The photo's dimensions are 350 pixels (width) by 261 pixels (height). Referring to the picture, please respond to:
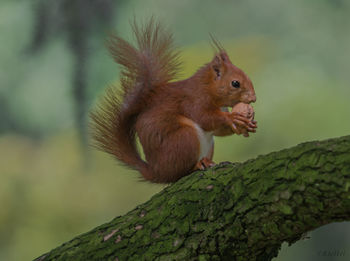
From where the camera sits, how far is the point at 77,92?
297cm

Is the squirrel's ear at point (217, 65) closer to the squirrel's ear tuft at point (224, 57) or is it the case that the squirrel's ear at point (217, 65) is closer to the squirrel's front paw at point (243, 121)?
the squirrel's ear tuft at point (224, 57)

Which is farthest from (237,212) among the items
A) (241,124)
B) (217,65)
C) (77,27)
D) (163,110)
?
(77,27)

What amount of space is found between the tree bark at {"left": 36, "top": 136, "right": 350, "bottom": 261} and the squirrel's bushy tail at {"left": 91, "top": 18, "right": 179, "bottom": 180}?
0.40m

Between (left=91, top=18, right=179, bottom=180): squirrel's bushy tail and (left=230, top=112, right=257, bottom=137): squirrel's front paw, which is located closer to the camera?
(left=230, top=112, right=257, bottom=137): squirrel's front paw

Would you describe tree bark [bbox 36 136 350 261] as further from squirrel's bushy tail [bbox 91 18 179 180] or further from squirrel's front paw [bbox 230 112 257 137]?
squirrel's bushy tail [bbox 91 18 179 180]

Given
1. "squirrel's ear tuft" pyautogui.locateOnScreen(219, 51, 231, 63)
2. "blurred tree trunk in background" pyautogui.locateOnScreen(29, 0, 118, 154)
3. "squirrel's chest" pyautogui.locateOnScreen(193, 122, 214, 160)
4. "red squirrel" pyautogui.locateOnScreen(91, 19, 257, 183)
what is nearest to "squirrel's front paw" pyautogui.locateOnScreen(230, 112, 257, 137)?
"red squirrel" pyautogui.locateOnScreen(91, 19, 257, 183)

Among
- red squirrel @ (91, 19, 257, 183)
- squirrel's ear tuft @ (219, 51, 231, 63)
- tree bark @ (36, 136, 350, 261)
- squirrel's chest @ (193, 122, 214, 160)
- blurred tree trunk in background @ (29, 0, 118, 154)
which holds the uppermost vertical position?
blurred tree trunk in background @ (29, 0, 118, 154)

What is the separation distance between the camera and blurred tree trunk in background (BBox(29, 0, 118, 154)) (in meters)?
2.98

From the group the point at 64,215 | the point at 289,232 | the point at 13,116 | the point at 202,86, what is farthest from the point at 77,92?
the point at 289,232

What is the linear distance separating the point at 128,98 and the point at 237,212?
0.78 metres

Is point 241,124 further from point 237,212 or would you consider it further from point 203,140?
point 237,212

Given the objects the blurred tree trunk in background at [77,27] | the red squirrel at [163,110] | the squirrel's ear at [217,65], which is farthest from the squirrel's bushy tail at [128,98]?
the blurred tree trunk in background at [77,27]

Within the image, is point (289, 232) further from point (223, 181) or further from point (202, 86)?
point (202, 86)

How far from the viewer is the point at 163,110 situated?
6.61 feet
